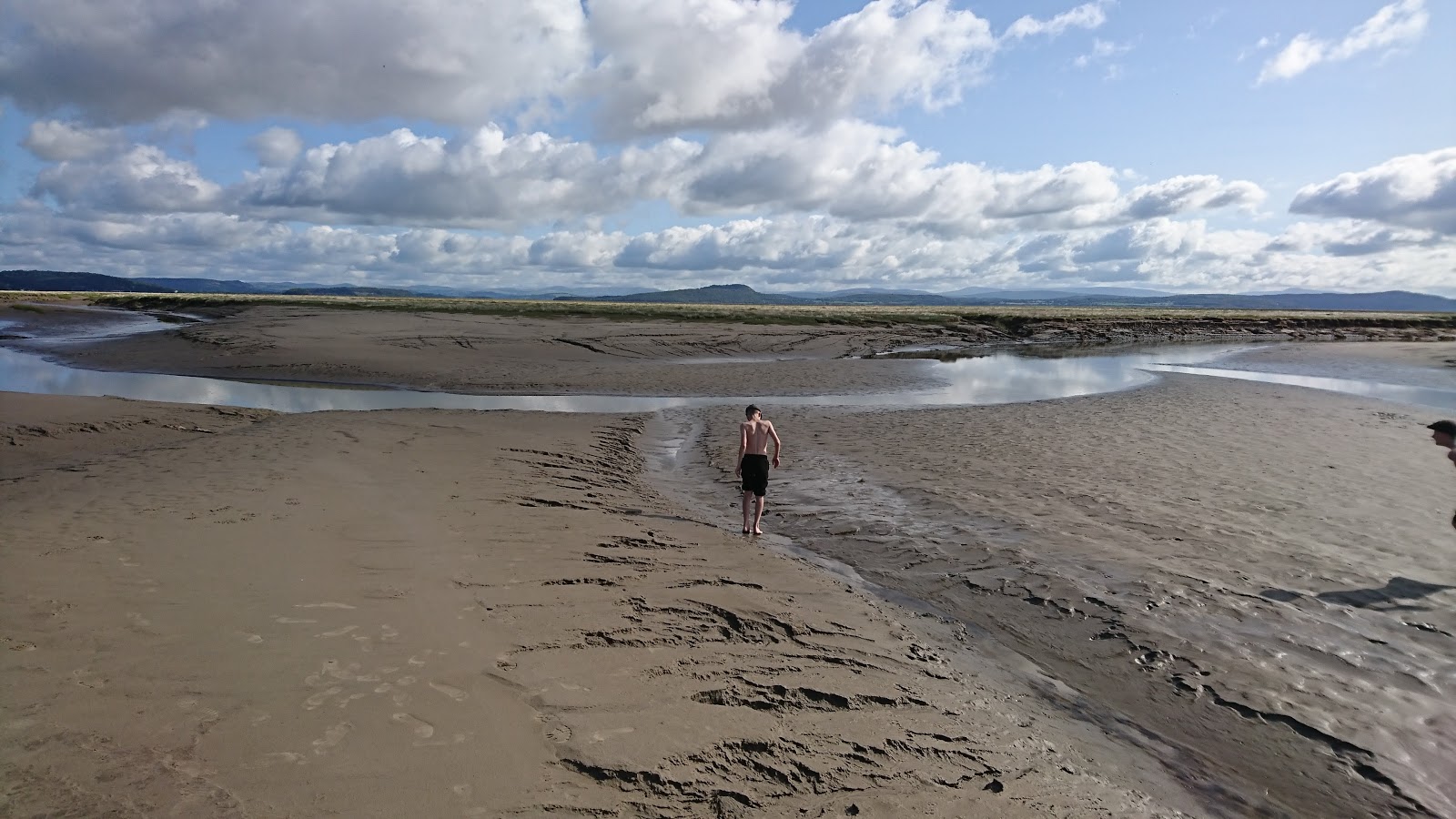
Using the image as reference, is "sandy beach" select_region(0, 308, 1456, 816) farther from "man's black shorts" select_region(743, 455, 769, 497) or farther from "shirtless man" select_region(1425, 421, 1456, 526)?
"shirtless man" select_region(1425, 421, 1456, 526)

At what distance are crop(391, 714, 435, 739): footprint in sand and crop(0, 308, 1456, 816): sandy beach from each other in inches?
1.3

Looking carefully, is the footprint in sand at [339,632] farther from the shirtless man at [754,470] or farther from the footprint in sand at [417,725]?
the shirtless man at [754,470]

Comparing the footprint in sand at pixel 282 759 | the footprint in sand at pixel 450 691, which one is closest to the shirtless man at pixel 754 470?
the footprint in sand at pixel 450 691

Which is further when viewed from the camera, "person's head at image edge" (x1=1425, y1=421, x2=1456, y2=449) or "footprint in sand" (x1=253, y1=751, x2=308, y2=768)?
"person's head at image edge" (x1=1425, y1=421, x2=1456, y2=449)

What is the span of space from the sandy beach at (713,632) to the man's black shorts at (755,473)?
66 centimetres

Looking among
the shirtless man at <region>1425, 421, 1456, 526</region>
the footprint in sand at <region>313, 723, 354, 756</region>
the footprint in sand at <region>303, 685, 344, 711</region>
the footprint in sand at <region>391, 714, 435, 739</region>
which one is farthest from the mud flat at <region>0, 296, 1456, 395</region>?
the footprint in sand at <region>313, 723, 354, 756</region>

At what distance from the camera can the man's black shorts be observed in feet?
34.4

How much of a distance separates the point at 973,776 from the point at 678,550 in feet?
15.6

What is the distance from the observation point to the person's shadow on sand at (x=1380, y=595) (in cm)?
788

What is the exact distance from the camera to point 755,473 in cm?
1048

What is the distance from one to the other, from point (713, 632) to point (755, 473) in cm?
416

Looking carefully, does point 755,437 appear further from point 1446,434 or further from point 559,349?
point 559,349

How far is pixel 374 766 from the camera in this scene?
4.12 meters

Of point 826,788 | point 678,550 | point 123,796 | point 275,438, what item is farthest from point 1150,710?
point 275,438
